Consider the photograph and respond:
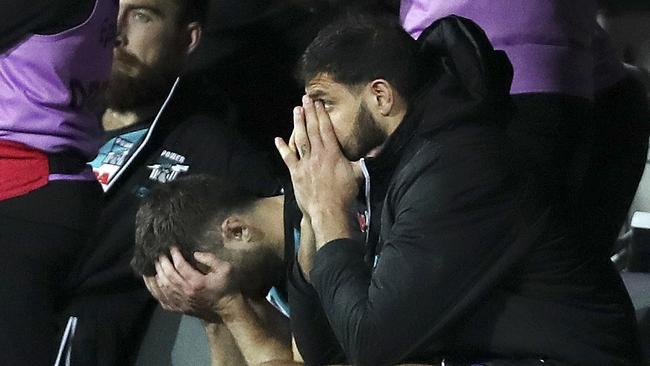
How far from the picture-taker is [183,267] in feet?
6.14

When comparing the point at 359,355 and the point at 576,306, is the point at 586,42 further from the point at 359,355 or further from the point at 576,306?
the point at 359,355

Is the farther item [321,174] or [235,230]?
[235,230]

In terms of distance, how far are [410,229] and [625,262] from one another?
2.99 ft

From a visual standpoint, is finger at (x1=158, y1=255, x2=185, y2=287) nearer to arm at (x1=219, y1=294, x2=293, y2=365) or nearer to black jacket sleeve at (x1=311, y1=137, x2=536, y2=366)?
arm at (x1=219, y1=294, x2=293, y2=365)

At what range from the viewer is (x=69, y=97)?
1.68 m

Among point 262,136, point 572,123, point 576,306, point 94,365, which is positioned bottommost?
point 94,365

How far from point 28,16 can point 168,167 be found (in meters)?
0.62

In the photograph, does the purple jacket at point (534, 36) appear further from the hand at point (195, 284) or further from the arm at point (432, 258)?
the hand at point (195, 284)

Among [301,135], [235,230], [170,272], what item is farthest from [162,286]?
[301,135]

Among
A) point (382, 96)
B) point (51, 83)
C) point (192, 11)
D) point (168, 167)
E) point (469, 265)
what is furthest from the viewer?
point (192, 11)

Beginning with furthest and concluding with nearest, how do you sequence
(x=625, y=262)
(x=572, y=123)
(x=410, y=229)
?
(x=625, y=262) < (x=572, y=123) < (x=410, y=229)

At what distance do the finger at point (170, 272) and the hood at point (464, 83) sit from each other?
0.52 metres

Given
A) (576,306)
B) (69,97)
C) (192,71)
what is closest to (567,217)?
(576,306)

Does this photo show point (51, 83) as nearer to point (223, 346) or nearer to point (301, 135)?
point (301, 135)
